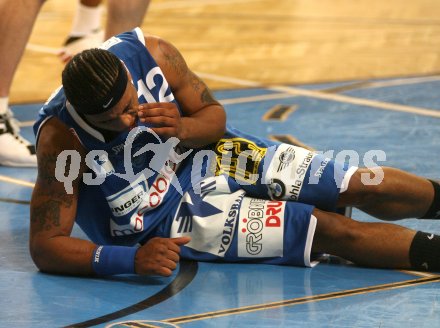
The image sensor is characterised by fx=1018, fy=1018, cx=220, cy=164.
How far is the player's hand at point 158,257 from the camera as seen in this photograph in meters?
3.23

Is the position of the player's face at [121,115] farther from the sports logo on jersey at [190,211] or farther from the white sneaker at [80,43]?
the white sneaker at [80,43]

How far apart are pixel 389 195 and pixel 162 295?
89cm

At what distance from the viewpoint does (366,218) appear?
3910 millimetres

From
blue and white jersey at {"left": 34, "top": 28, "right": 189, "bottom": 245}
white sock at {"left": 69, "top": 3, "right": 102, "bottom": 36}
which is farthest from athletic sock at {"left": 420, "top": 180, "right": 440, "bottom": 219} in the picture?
white sock at {"left": 69, "top": 3, "right": 102, "bottom": 36}

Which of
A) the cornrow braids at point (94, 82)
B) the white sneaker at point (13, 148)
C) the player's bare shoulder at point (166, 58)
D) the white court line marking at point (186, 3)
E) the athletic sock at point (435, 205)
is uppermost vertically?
the white court line marking at point (186, 3)

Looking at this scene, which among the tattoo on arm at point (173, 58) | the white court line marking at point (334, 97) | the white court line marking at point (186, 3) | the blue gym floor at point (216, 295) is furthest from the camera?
the white court line marking at point (186, 3)

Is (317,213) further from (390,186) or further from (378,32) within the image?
(378,32)

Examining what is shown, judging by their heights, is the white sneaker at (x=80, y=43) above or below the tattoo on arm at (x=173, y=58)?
below

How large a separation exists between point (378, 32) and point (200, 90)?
5.02m

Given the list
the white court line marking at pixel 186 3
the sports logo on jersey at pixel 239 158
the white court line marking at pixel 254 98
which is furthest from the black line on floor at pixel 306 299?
the white court line marking at pixel 186 3

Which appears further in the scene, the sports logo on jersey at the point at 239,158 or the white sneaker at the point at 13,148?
the white sneaker at the point at 13,148

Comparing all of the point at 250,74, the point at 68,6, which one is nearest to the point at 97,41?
the point at 250,74

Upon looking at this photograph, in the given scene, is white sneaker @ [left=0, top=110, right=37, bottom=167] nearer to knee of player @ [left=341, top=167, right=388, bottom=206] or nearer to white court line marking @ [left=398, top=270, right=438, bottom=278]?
knee of player @ [left=341, top=167, right=388, bottom=206]

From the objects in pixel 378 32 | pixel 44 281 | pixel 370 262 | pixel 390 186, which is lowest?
pixel 44 281
